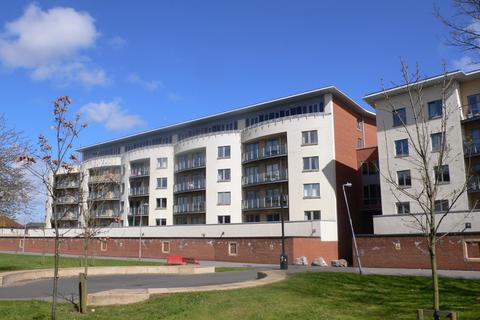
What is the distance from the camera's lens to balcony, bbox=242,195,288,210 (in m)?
52.2

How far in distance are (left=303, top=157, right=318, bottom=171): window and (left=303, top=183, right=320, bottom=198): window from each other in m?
1.66

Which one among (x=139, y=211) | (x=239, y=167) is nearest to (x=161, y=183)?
(x=139, y=211)

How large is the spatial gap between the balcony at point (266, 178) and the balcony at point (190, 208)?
289 inches

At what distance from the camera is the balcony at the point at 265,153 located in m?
52.5

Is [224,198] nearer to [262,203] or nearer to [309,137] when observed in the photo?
[262,203]

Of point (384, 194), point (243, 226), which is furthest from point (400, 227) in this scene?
point (243, 226)

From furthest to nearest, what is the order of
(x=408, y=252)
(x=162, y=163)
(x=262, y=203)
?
(x=162, y=163) → (x=262, y=203) → (x=408, y=252)

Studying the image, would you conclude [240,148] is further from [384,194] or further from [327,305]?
[327,305]

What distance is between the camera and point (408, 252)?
3588cm

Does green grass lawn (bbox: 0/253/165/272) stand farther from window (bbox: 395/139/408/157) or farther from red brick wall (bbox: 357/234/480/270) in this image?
window (bbox: 395/139/408/157)

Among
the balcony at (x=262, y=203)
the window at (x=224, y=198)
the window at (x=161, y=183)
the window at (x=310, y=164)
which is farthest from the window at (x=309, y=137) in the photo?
the window at (x=161, y=183)

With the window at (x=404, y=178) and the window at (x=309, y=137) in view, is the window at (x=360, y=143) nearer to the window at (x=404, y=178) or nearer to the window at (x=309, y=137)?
the window at (x=309, y=137)

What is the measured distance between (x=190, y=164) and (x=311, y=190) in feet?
66.1

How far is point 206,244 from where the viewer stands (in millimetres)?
50250
